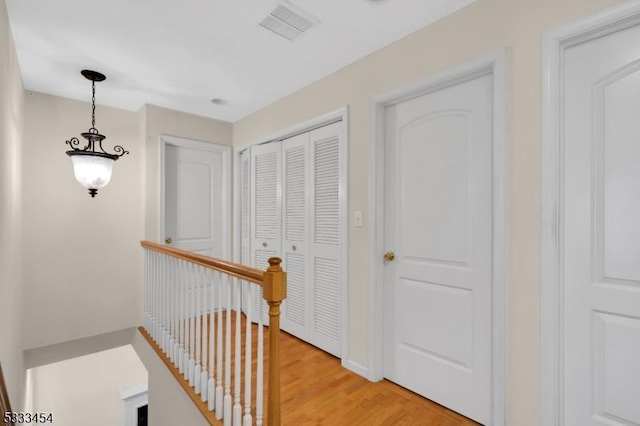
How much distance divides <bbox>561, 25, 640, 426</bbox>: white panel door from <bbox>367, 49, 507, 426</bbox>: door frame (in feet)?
0.84

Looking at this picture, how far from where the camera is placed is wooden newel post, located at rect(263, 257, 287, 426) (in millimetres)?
1379

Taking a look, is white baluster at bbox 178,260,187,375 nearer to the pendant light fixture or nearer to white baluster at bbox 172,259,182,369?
white baluster at bbox 172,259,182,369

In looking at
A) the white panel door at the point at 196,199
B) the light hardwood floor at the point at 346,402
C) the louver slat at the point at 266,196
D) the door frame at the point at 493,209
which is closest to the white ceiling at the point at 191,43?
the door frame at the point at 493,209

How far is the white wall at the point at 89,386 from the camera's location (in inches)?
168

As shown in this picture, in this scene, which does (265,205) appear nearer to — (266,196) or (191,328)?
(266,196)

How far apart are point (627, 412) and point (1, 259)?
334 centimetres

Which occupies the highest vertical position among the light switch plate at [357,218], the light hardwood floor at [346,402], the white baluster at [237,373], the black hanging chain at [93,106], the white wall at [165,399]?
the black hanging chain at [93,106]

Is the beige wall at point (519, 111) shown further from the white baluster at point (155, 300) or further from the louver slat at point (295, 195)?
the white baluster at point (155, 300)

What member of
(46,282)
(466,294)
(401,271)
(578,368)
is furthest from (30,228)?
(578,368)

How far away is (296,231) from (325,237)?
16.5 inches

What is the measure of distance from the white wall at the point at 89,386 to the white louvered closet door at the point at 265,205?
9.33 feet

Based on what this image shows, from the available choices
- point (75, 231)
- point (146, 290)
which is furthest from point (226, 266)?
point (75, 231)

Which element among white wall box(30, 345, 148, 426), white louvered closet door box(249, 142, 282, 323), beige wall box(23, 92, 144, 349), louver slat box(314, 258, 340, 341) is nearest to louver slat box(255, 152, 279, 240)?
white louvered closet door box(249, 142, 282, 323)

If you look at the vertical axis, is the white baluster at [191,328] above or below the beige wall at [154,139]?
below
